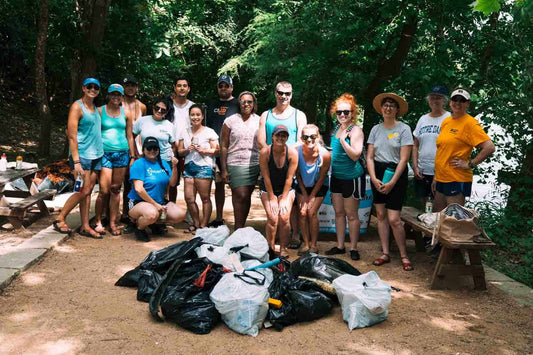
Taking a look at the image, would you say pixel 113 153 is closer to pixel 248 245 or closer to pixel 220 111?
pixel 220 111

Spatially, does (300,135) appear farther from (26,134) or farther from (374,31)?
(26,134)

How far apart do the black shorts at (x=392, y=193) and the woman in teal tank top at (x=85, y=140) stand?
3.41m

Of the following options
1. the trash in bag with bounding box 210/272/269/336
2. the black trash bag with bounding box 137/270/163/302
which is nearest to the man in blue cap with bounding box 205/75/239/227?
the black trash bag with bounding box 137/270/163/302

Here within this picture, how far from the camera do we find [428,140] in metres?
→ 6.04

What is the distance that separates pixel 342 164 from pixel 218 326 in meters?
2.61

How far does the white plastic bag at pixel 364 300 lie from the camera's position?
409 cm

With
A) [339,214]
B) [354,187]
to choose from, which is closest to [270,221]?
[339,214]

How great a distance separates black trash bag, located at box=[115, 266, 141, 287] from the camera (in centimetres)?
479

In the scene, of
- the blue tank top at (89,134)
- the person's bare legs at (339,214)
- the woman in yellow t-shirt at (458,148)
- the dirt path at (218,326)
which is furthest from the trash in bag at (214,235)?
the woman in yellow t-shirt at (458,148)

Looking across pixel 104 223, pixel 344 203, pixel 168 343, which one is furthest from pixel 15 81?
pixel 168 343

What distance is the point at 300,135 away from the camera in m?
5.89

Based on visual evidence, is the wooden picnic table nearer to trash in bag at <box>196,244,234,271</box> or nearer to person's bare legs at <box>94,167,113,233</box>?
person's bare legs at <box>94,167,113,233</box>

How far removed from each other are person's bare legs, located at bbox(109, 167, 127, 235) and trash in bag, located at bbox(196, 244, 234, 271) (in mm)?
2180

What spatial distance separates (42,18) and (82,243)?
7.44 m
